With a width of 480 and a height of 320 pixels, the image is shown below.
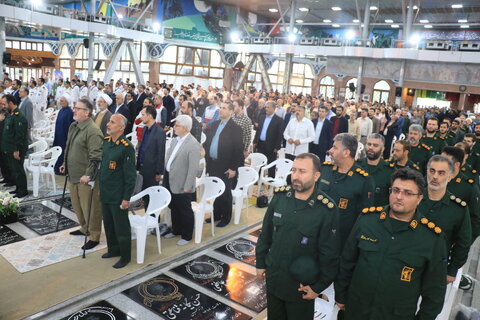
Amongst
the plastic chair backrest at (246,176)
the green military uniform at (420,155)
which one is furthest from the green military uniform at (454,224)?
the plastic chair backrest at (246,176)

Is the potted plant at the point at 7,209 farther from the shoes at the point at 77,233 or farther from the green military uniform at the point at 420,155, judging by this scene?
the green military uniform at the point at 420,155

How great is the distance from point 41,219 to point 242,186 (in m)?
2.78

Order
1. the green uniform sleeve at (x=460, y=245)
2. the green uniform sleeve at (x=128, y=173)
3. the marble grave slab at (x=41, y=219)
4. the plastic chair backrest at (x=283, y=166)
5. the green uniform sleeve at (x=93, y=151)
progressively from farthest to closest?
the plastic chair backrest at (x=283, y=166) → the marble grave slab at (x=41, y=219) → the green uniform sleeve at (x=93, y=151) → the green uniform sleeve at (x=128, y=173) → the green uniform sleeve at (x=460, y=245)

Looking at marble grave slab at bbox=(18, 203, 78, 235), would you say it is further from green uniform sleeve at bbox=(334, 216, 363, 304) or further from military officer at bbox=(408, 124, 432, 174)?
military officer at bbox=(408, 124, 432, 174)

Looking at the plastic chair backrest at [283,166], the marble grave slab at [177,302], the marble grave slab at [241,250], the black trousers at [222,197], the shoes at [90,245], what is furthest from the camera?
the plastic chair backrest at [283,166]

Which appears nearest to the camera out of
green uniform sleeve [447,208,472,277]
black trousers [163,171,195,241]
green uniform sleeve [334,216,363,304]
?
green uniform sleeve [334,216,363,304]

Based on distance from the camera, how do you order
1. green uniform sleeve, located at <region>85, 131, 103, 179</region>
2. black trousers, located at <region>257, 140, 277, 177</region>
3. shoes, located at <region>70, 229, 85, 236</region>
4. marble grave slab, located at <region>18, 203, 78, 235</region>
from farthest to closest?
black trousers, located at <region>257, 140, 277, 177</region> → marble grave slab, located at <region>18, 203, 78, 235</region> → shoes, located at <region>70, 229, 85, 236</region> → green uniform sleeve, located at <region>85, 131, 103, 179</region>

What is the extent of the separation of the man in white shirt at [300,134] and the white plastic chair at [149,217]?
3.11 meters

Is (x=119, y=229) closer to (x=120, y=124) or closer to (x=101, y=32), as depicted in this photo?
(x=120, y=124)

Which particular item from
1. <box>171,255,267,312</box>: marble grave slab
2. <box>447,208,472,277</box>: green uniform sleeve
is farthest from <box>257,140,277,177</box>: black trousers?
<box>447,208,472,277</box>: green uniform sleeve

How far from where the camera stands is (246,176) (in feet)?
→ 19.2

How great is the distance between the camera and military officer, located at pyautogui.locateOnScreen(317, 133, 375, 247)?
3.23 m

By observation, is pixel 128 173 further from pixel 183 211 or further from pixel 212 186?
pixel 212 186

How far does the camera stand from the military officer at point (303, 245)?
2.36m
